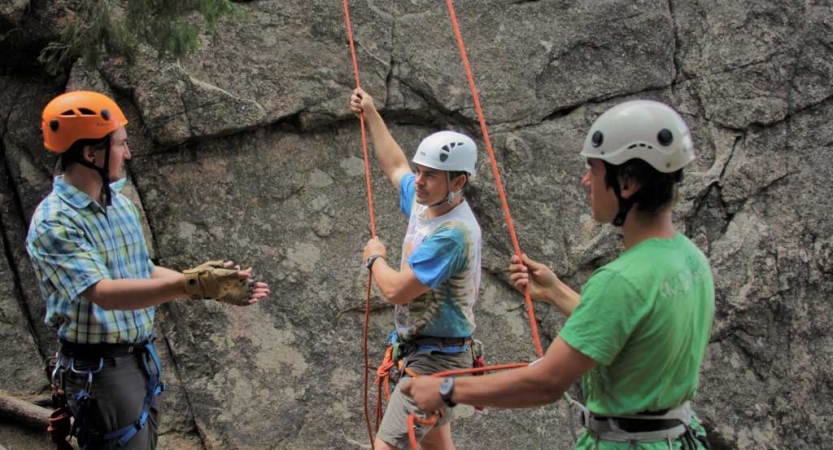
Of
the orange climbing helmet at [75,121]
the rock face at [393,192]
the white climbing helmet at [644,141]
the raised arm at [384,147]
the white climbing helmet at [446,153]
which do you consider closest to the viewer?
the white climbing helmet at [644,141]

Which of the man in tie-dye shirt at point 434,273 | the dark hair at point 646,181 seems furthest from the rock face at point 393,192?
the dark hair at point 646,181

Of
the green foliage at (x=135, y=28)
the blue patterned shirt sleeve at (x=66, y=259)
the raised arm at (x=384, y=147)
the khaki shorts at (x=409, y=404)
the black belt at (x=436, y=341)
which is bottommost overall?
the khaki shorts at (x=409, y=404)

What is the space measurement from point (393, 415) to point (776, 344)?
3.38 metres

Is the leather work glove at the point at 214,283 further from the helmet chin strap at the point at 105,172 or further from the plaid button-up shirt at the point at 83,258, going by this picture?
the helmet chin strap at the point at 105,172

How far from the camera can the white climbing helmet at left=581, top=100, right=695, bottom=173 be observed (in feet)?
8.13

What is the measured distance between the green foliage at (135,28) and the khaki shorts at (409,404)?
7.16 ft

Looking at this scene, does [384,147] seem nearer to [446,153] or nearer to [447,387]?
[446,153]

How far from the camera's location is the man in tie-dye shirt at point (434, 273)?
3771mm

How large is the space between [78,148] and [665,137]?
2387mm

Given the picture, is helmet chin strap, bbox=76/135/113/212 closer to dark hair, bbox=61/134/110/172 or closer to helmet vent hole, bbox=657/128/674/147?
dark hair, bbox=61/134/110/172

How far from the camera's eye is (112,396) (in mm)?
3625

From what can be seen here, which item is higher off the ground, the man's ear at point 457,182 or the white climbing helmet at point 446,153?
the white climbing helmet at point 446,153

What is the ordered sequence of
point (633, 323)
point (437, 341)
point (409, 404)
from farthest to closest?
point (437, 341)
point (409, 404)
point (633, 323)

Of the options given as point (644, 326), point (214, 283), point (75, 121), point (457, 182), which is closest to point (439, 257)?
point (457, 182)
